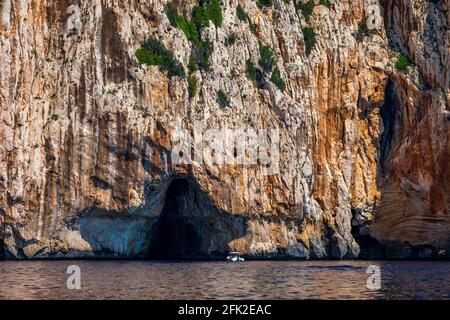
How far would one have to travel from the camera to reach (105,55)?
8038cm

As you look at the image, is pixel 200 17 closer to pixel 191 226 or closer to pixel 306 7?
pixel 306 7

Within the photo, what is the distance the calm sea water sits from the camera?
152 feet

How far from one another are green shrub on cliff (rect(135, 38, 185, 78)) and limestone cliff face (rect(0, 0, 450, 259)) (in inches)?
20.2

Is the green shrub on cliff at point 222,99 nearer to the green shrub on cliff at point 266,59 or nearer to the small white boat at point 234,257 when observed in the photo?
the green shrub on cliff at point 266,59

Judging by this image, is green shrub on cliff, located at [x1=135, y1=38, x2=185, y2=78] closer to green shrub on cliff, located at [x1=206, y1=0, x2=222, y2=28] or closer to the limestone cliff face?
the limestone cliff face

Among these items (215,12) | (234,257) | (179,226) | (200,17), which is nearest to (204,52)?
(200,17)

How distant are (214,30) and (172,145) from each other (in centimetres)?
1403

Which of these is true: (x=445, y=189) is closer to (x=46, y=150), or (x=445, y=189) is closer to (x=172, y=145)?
(x=172, y=145)

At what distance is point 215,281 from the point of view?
55906mm

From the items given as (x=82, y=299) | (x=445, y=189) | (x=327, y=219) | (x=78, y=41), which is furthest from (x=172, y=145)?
(x=82, y=299)

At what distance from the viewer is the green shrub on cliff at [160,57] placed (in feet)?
266

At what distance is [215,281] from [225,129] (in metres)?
28.6

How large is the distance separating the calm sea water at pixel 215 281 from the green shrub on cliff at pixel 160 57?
17679mm

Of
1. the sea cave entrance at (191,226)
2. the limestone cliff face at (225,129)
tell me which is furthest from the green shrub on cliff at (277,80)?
the sea cave entrance at (191,226)
